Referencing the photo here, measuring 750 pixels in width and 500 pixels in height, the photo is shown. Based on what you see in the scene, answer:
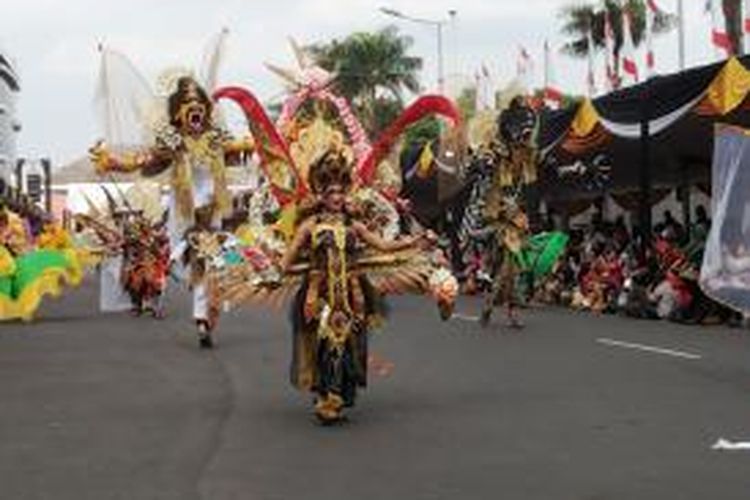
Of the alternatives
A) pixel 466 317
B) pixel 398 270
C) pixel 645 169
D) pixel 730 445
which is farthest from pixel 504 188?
pixel 730 445

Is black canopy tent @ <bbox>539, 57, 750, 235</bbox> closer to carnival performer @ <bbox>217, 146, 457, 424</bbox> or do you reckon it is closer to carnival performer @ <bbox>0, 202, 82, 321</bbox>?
carnival performer @ <bbox>0, 202, 82, 321</bbox>

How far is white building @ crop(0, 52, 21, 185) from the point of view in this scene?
79925mm

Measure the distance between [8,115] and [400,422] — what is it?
7945cm

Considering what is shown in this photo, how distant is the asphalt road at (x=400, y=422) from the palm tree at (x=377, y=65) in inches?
2214

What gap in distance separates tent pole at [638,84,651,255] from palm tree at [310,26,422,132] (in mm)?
49462

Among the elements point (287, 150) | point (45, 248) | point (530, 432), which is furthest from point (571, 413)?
point (45, 248)

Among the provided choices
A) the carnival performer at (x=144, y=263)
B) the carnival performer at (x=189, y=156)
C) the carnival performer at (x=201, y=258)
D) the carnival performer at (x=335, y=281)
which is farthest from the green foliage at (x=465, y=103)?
the carnival performer at (x=144, y=263)

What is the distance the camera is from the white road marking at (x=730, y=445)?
31.1 feet

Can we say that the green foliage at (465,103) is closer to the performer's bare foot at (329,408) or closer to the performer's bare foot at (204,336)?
the performer's bare foot at (329,408)

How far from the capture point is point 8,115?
87.4m

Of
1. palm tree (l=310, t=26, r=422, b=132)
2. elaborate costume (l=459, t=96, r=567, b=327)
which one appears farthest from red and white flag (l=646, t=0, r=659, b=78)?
palm tree (l=310, t=26, r=422, b=132)

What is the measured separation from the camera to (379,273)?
1111cm

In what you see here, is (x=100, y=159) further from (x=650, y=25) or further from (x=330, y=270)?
(x=650, y=25)

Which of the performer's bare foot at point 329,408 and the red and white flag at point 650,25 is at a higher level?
the red and white flag at point 650,25
